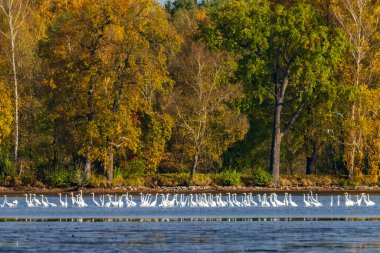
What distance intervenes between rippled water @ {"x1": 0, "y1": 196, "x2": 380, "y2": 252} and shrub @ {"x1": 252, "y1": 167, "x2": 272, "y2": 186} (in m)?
24.5

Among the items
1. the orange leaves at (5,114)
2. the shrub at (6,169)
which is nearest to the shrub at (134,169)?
the shrub at (6,169)

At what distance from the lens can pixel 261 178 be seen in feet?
324

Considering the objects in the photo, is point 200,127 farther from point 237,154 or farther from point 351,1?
point 351,1

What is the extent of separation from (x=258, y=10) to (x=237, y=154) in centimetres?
1304

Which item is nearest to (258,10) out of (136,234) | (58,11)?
(58,11)

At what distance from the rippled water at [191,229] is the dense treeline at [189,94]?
780 inches

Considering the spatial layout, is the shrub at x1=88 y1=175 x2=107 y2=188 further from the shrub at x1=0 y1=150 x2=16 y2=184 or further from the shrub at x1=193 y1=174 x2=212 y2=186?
the shrub at x1=193 y1=174 x2=212 y2=186

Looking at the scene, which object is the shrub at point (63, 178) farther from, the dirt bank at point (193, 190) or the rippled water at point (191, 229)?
the rippled water at point (191, 229)

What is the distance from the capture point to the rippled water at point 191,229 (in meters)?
45.9

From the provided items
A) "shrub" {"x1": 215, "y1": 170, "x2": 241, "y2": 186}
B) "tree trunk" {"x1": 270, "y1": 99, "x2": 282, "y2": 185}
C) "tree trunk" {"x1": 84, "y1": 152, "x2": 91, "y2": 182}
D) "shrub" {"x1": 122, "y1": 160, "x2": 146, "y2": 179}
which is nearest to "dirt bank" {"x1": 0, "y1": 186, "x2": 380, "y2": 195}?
"shrub" {"x1": 215, "y1": 170, "x2": 241, "y2": 186}

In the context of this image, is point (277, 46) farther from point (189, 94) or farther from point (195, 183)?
point (195, 183)

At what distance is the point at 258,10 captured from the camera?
323 feet

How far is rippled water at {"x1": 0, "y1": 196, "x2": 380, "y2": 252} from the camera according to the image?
151 ft

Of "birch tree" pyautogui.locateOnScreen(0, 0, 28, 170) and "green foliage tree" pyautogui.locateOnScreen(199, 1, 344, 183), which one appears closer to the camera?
"green foliage tree" pyautogui.locateOnScreen(199, 1, 344, 183)
